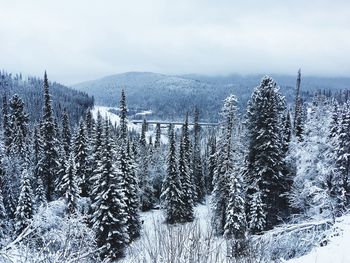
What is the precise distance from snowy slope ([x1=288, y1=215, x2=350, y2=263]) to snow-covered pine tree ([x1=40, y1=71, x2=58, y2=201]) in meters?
37.5

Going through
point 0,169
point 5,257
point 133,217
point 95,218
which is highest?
point 5,257

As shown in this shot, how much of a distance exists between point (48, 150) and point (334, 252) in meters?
38.5

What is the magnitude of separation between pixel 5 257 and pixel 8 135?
51090 mm

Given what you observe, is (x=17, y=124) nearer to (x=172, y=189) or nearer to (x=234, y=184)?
(x=172, y=189)

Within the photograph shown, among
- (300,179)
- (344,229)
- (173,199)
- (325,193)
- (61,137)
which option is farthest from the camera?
(61,137)

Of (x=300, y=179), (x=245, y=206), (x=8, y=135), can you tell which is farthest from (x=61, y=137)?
(x=300, y=179)

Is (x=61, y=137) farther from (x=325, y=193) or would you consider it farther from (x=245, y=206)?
(x=325, y=193)

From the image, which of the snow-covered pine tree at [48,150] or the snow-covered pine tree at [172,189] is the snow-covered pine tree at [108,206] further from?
the snow-covered pine tree at [48,150]

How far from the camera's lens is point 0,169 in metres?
32.6

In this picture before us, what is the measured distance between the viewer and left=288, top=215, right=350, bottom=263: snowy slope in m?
8.23

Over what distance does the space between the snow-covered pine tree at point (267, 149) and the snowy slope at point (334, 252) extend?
16.4 meters

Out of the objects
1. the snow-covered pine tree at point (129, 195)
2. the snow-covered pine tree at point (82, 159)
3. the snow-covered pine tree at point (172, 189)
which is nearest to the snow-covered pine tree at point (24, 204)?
the snow-covered pine tree at point (129, 195)

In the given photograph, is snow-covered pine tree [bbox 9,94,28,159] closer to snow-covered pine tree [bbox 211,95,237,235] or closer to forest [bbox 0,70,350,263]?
forest [bbox 0,70,350,263]

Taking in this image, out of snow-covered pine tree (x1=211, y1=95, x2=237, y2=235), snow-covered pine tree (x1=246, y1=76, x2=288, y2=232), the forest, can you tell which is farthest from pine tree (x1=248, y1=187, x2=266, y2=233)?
snow-covered pine tree (x1=211, y1=95, x2=237, y2=235)
